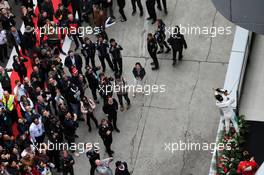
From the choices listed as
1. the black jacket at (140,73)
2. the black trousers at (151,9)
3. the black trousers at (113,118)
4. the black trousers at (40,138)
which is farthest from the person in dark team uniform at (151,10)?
the black trousers at (40,138)

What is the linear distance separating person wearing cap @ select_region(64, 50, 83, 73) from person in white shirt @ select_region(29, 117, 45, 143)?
271 cm

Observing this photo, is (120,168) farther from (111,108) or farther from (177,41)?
(177,41)

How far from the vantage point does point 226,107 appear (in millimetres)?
20188

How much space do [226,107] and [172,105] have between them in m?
3.70

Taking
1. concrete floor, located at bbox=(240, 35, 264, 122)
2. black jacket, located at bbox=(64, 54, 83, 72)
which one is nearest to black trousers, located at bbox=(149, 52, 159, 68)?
black jacket, located at bbox=(64, 54, 83, 72)

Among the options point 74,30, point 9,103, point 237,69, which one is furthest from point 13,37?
point 237,69

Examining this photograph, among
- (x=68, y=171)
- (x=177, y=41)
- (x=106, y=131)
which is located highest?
(x=177, y=41)

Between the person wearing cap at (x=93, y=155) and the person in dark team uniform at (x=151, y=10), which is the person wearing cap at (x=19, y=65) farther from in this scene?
the person in dark team uniform at (x=151, y=10)

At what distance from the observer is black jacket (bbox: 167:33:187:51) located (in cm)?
2359

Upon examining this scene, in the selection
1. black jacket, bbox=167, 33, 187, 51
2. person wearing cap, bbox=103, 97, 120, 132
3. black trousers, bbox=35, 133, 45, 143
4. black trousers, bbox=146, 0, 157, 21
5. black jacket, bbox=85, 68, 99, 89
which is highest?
black trousers, bbox=146, 0, 157, 21

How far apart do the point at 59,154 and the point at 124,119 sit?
287 cm

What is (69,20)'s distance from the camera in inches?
985

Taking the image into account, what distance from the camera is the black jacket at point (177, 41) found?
23.6 metres

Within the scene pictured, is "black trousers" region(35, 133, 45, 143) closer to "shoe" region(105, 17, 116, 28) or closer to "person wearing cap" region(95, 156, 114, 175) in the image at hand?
"person wearing cap" region(95, 156, 114, 175)
